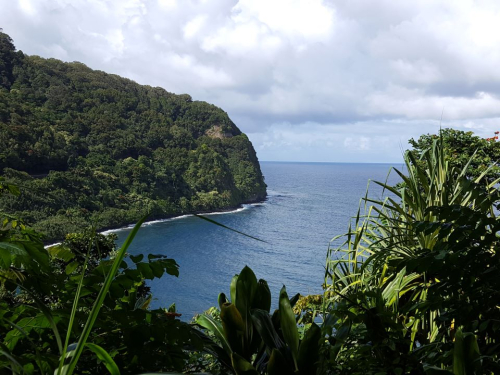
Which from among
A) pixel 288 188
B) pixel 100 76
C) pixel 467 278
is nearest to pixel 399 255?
pixel 467 278

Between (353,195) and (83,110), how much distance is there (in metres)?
34.5

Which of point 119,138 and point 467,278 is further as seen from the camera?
point 119,138

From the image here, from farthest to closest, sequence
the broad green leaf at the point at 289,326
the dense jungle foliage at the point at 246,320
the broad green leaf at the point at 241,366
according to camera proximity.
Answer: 1. the broad green leaf at the point at 289,326
2. the broad green leaf at the point at 241,366
3. the dense jungle foliage at the point at 246,320

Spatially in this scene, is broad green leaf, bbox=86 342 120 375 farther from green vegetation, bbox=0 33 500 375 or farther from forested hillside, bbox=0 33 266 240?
forested hillside, bbox=0 33 266 240

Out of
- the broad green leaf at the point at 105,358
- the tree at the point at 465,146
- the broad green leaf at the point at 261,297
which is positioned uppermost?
the tree at the point at 465,146

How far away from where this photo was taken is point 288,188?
6869 cm

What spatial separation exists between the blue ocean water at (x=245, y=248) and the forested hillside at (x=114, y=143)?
264 cm

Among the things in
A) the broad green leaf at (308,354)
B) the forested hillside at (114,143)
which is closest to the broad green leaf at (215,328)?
the broad green leaf at (308,354)

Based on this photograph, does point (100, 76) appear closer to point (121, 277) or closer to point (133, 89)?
point (133, 89)

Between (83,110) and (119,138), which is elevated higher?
(83,110)

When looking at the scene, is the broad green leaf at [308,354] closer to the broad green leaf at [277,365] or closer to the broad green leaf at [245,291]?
the broad green leaf at [277,365]

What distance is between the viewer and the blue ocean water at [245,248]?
23609 mm

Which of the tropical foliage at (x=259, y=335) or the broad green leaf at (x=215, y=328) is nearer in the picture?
the tropical foliage at (x=259, y=335)

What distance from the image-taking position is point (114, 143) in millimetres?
42406
